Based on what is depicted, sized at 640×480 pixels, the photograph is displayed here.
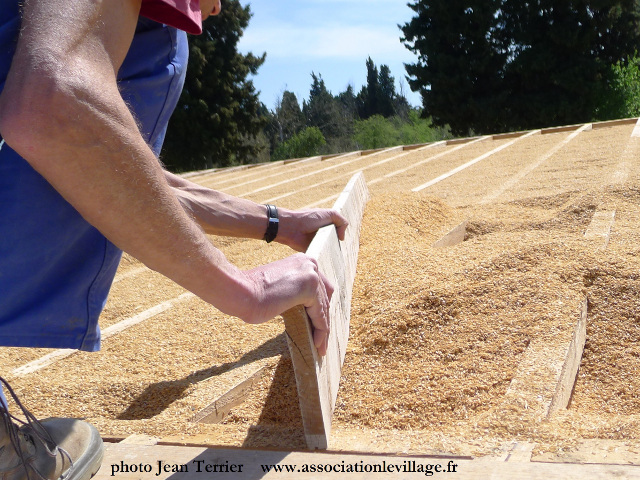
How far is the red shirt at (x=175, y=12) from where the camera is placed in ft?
3.63

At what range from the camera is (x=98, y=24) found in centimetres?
99

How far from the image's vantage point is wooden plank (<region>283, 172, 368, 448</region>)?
140 cm

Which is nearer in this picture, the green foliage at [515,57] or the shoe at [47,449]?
the shoe at [47,449]

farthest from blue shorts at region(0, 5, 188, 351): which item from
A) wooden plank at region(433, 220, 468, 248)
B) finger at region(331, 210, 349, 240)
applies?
wooden plank at region(433, 220, 468, 248)

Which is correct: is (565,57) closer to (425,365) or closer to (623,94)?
(623,94)

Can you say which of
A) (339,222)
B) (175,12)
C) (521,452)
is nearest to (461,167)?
(339,222)

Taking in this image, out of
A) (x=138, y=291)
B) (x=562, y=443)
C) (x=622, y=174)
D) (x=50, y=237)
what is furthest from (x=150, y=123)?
(x=622, y=174)

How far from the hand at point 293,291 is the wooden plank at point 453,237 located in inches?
62.5

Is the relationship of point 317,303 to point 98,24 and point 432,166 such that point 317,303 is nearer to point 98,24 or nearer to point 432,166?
point 98,24

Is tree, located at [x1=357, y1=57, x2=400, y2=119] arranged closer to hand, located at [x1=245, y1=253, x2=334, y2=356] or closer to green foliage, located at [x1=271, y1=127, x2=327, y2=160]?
green foliage, located at [x1=271, y1=127, x2=327, y2=160]

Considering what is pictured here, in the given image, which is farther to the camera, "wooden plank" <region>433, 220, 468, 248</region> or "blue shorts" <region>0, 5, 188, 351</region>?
"wooden plank" <region>433, 220, 468, 248</region>

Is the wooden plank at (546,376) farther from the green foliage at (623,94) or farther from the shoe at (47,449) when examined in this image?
the green foliage at (623,94)

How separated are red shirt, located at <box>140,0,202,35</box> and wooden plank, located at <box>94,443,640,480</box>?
90 cm

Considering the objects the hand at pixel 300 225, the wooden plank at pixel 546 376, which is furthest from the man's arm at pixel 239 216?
the wooden plank at pixel 546 376
